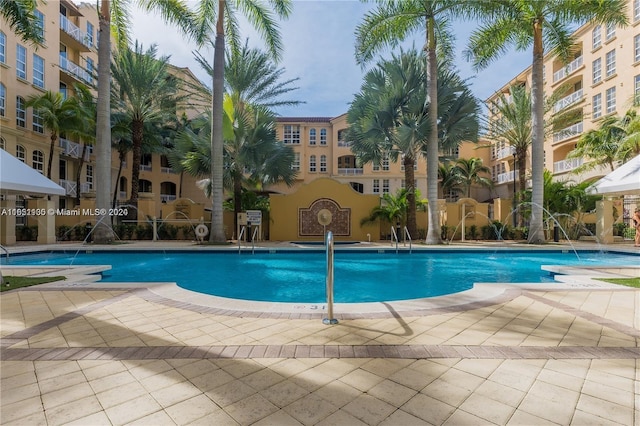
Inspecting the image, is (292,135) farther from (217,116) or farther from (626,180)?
(626,180)

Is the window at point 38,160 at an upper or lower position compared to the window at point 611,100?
lower

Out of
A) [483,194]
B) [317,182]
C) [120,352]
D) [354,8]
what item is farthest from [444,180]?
[120,352]

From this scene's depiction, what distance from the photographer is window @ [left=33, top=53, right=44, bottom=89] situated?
62.1 ft

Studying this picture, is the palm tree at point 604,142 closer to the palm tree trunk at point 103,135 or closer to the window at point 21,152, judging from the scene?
the palm tree trunk at point 103,135

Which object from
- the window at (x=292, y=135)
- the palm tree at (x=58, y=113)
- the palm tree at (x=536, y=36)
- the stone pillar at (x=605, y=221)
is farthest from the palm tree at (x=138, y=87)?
the stone pillar at (x=605, y=221)

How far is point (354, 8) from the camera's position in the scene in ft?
45.3

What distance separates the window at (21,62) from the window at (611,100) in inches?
1456

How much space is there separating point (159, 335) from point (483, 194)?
36489mm

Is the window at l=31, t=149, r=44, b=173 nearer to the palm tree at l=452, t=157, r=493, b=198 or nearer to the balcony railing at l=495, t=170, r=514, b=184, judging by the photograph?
the palm tree at l=452, t=157, r=493, b=198

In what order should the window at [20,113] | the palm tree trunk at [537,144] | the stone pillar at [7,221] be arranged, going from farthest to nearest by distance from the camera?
the window at [20,113], the stone pillar at [7,221], the palm tree trunk at [537,144]

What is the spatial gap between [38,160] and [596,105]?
38087mm

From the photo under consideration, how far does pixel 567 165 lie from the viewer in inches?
953

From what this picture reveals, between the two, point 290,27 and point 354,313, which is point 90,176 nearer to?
point 290,27

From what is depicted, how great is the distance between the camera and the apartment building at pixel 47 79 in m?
17.2
